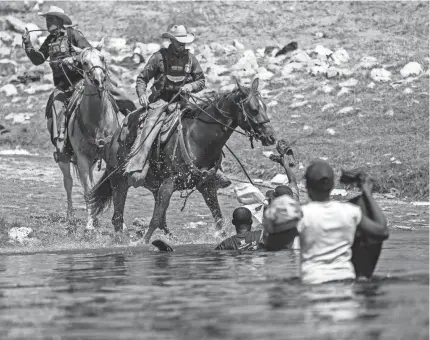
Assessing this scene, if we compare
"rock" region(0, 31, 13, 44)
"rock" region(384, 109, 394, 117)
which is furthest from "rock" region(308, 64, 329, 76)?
"rock" region(0, 31, 13, 44)

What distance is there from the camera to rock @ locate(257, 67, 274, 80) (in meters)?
24.3

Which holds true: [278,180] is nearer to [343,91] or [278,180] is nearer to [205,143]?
[205,143]

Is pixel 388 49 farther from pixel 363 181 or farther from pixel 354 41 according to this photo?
pixel 363 181

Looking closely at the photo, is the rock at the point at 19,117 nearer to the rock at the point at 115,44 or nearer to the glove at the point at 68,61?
the rock at the point at 115,44

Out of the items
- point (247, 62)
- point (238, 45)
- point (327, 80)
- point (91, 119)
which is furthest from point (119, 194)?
point (238, 45)

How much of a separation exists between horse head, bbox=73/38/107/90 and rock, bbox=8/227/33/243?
188 centimetres

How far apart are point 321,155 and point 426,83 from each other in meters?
3.94

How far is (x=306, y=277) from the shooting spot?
24.8ft

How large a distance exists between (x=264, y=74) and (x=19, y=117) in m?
4.72

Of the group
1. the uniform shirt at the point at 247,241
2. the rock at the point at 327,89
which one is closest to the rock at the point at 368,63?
the rock at the point at 327,89

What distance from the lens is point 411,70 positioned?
23.1 meters

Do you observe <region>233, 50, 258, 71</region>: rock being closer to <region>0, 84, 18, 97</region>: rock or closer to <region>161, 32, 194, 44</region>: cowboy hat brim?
<region>0, 84, 18, 97</region>: rock

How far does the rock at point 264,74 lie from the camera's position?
24344 mm

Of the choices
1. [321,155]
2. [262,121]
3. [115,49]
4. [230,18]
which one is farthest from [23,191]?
[230,18]
